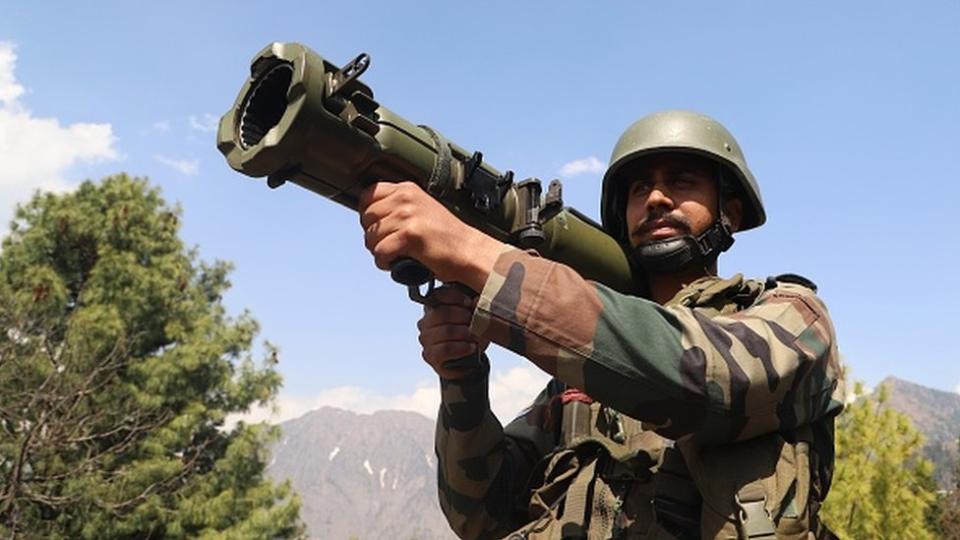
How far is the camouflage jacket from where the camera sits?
Result: 202 cm

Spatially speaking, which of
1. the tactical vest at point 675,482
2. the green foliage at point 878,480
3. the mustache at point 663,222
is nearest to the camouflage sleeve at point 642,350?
the tactical vest at point 675,482

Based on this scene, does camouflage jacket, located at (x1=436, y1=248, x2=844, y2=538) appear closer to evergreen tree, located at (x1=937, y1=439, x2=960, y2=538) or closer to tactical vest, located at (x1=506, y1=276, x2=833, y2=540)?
tactical vest, located at (x1=506, y1=276, x2=833, y2=540)

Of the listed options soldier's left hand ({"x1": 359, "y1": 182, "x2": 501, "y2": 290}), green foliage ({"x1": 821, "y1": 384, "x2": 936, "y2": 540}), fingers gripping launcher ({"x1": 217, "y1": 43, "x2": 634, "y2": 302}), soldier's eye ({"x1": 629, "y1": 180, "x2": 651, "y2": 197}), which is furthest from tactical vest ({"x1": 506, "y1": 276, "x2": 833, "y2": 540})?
green foliage ({"x1": 821, "y1": 384, "x2": 936, "y2": 540})

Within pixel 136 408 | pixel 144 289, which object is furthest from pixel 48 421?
pixel 144 289

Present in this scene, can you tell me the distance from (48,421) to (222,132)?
13294 millimetres

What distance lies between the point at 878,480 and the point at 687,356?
473 inches

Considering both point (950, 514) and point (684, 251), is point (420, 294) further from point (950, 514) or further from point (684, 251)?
point (950, 514)

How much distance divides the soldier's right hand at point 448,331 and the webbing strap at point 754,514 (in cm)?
114

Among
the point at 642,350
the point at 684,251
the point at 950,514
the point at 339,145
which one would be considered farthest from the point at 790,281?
the point at 950,514

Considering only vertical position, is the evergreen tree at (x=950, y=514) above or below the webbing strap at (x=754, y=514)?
below

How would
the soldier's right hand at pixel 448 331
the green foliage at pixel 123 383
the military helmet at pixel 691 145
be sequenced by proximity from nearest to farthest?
the soldier's right hand at pixel 448 331 < the military helmet at pixel 691 145 < the green foliage at pixel 123 383

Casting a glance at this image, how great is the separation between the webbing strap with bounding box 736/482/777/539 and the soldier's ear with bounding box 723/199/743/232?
142cm

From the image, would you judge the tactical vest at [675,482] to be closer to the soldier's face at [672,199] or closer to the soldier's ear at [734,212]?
the soldier's face at [672,199]

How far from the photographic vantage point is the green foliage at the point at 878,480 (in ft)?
39.6
